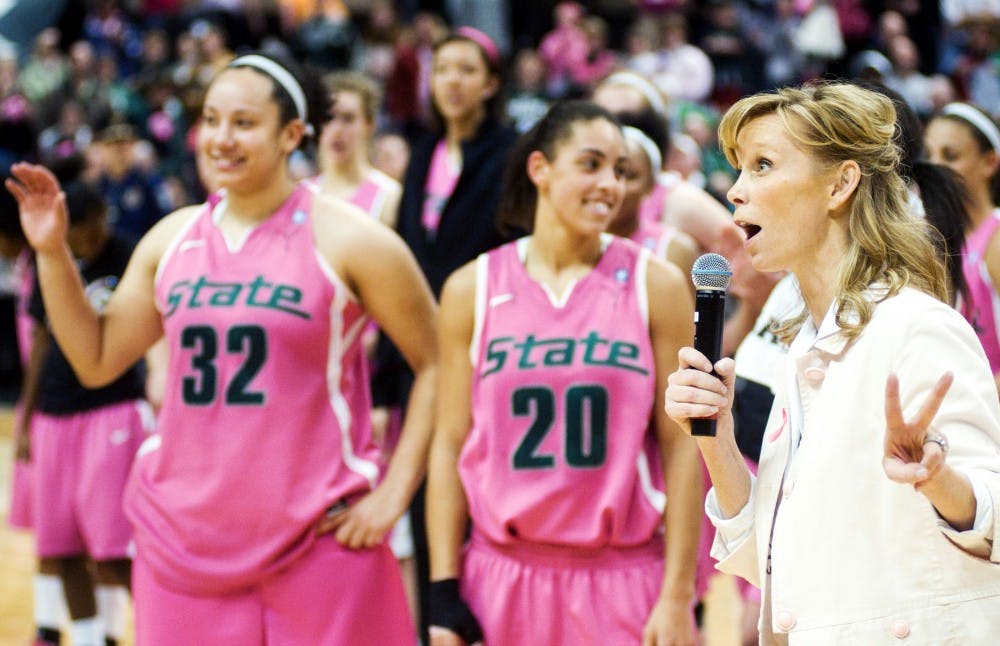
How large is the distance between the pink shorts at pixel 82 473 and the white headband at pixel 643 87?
7.79 ft

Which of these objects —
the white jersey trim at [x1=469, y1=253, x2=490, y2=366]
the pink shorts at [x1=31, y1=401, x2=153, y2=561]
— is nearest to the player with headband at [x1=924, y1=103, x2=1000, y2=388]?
the white jersey trim at [x1=469, y1=253, x2=490, y2=366]

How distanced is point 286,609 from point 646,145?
2152mm

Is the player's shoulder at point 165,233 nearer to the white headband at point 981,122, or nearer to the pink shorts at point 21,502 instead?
the white headband at point 981,122

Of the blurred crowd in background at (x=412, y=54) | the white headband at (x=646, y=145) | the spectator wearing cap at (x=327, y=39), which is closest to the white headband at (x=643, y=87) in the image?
the white headband at (x=646, y=145)

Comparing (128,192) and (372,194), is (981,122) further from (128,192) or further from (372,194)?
(128,192)

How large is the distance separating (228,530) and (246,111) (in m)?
1.08

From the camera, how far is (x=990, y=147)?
4.27 meters

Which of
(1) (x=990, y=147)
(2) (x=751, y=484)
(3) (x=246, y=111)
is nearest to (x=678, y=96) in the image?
(1) (x=990, y=147)

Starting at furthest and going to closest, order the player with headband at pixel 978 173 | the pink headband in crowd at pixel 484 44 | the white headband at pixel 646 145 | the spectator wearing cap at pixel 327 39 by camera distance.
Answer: the spectator wearing cap at pixel 327 39 → the pink headband in crowd at pixel 484 44 → the white headband at pixel 646 145 → the player with headband at pixel 978 173

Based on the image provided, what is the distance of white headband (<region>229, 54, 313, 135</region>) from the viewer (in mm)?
3498

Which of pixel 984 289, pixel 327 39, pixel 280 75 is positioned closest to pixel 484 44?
pixel 280 75

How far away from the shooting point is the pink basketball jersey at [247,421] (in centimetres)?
320

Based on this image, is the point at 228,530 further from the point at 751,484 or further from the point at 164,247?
the point at 751,484

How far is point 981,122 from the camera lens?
168 inches
